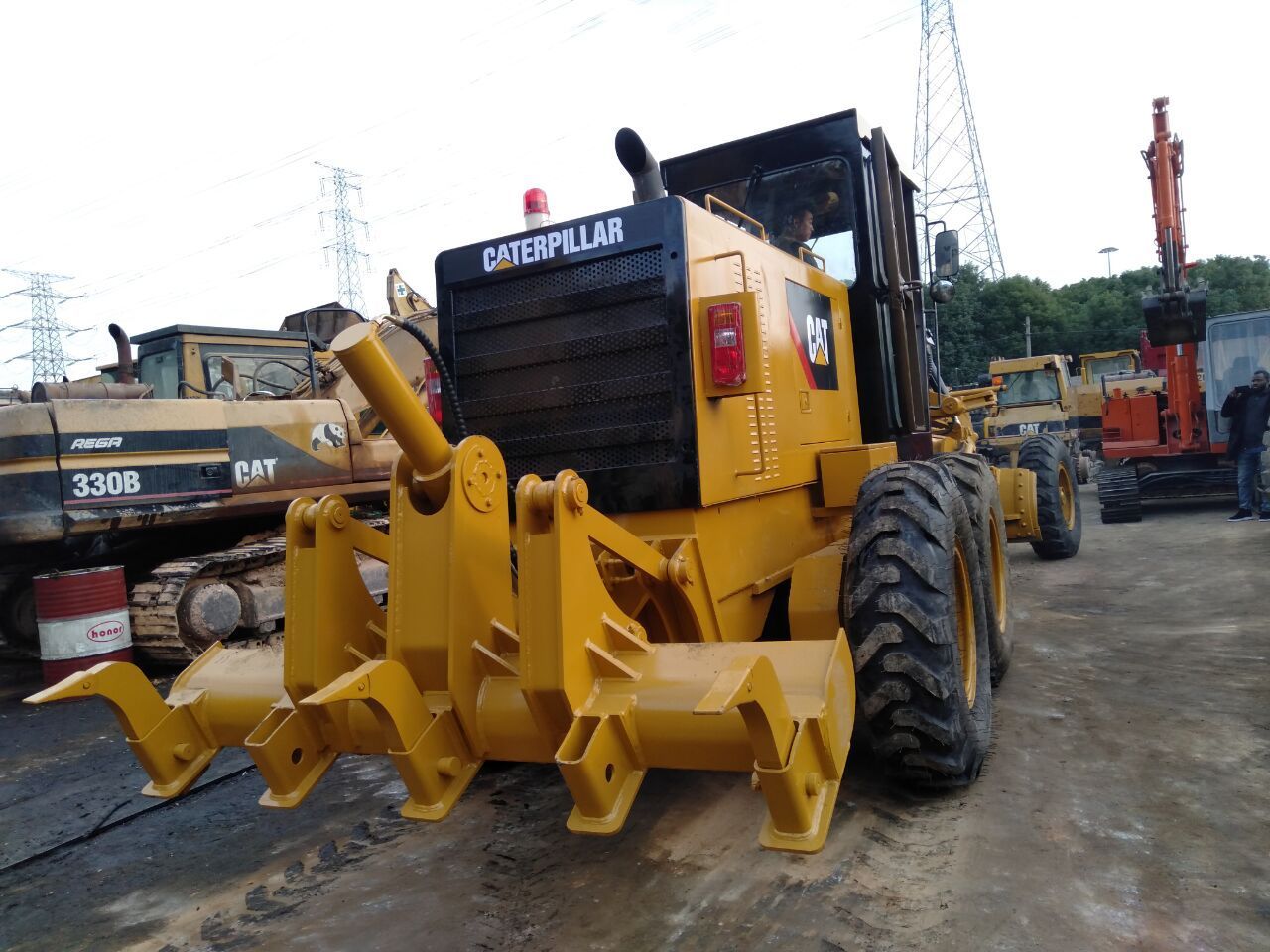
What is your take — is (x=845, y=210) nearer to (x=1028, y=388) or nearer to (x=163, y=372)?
(x=163, y=372)

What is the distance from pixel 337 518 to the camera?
3.33m

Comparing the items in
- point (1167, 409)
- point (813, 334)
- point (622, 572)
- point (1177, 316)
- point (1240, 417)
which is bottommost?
point (622, 572)

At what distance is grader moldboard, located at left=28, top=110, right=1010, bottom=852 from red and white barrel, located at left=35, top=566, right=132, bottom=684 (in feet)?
13.9

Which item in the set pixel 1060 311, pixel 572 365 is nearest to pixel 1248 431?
pixel 572 365

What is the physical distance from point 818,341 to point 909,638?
185 centimetres

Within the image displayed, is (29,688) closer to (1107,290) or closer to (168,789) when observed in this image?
(168,789)

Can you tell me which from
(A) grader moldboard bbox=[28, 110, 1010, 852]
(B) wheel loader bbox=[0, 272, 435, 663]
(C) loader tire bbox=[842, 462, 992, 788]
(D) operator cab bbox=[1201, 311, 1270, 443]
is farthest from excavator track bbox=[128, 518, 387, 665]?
(D) operator cab bbox=[1201, 311, 1270, 443]

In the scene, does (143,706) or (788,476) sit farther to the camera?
(788,476)

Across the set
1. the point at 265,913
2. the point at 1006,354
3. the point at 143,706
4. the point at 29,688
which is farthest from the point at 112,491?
the point at 1006,354

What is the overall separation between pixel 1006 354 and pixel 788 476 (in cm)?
4478

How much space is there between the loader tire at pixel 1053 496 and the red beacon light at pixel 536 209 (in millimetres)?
6327

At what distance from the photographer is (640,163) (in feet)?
13.7

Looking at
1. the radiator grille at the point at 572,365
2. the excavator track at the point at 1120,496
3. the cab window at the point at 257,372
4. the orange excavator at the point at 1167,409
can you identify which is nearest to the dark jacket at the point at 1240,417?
the orange excavator at the point at 1167,409

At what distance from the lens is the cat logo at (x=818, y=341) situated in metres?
4.55
